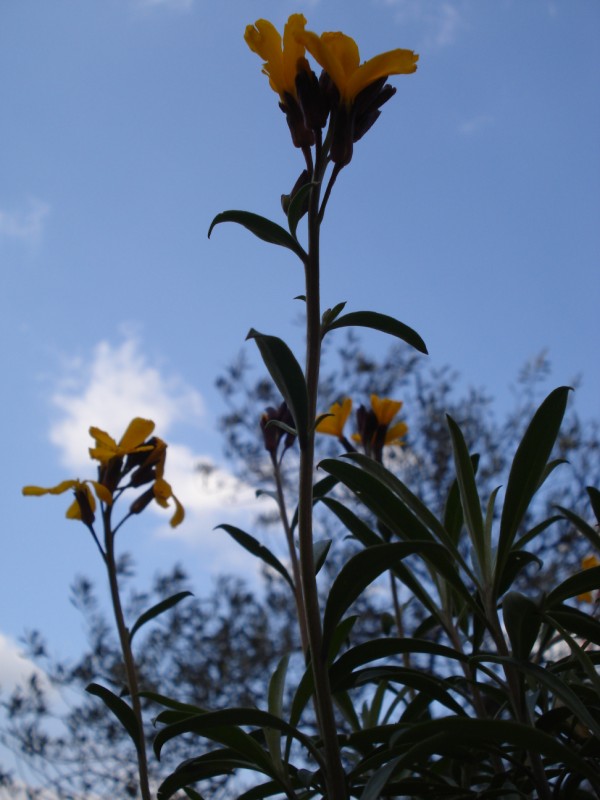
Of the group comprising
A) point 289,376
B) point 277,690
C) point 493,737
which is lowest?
point 493,737

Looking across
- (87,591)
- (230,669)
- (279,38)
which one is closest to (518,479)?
(279,38)

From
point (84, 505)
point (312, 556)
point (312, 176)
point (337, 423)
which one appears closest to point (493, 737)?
point (312, 556)

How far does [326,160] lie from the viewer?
0.88m

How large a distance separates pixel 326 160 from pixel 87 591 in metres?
3.83

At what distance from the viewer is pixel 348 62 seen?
2.83 feet

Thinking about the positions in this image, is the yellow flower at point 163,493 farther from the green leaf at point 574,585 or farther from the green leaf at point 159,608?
the green leaf at point 574,585

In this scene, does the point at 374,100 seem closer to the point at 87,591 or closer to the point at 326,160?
the point at 326,160

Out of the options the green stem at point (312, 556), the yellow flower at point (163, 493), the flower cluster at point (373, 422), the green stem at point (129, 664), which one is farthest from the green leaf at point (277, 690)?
the flower cluster at point (373, 422)

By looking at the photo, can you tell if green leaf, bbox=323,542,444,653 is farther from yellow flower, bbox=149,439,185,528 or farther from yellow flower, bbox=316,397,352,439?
yellow flower, bbox=316,397,352,439

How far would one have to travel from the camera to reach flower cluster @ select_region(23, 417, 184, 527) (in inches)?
54.1

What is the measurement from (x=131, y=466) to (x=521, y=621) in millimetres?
827

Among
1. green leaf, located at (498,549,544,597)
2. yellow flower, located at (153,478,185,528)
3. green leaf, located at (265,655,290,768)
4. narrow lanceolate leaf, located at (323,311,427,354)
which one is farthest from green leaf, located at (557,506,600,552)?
yellow flower, located at (153,478,185,528)

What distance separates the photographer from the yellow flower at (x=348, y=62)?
0.84 m

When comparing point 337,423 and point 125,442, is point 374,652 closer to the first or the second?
point 125,442
